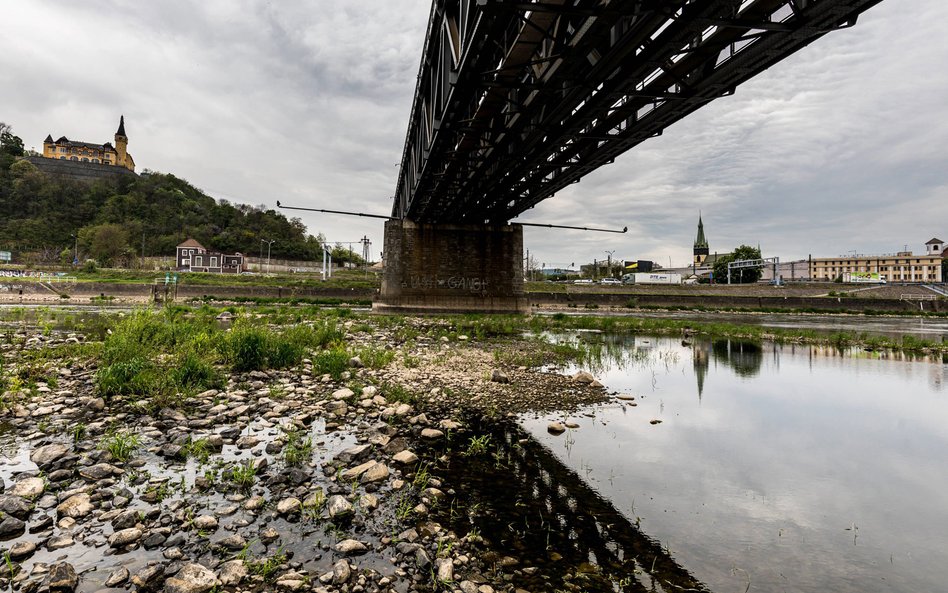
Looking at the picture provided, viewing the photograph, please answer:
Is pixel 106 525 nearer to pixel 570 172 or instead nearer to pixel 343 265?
pixel 570 172

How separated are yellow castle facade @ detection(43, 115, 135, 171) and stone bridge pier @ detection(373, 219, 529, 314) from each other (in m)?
159

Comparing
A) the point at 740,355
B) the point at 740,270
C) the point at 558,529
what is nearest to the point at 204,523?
the point at 558,529

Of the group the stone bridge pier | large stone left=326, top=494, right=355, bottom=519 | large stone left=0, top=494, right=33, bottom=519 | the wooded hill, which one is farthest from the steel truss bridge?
the wooded hill

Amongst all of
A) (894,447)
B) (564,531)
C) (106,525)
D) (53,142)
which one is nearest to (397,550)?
(564,531)

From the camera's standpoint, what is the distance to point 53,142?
138m

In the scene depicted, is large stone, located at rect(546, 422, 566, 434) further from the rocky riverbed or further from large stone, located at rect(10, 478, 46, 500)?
large stone, located at rect(10, 478, 46, 500)

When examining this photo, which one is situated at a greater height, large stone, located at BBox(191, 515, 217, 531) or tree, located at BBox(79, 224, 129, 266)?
tree, located at BBox(79, 224, 129, 266)

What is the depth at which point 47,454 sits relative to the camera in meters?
4.93

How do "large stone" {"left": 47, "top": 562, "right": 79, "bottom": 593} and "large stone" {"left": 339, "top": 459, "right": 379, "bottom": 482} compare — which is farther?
"large stone" {"left": 339, "top": 459, "right": 379, "bottom": 482}

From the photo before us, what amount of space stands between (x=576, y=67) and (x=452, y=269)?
27.2 meters

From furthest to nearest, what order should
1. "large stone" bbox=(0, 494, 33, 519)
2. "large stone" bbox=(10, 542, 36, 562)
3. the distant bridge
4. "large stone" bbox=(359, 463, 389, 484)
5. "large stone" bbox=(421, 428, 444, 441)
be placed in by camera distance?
the distant bridge < "large stone" bbox=(421, 428, 444, 441) < "large stone" bbox=(359, 463, 389, 484) < "large stone" bbox=(0, 494, 33, 519) < "large stone" bbox=(10, 542, 36, 562)

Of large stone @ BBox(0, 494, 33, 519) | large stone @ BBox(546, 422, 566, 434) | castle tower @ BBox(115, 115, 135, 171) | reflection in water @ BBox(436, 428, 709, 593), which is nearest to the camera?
reflection in water @ BBox(436, 428, 709, 593)

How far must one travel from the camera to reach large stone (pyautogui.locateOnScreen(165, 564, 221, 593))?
2885mm

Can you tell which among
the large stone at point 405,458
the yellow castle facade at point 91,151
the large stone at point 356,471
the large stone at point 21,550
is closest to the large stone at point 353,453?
the large stone at point 356,471
